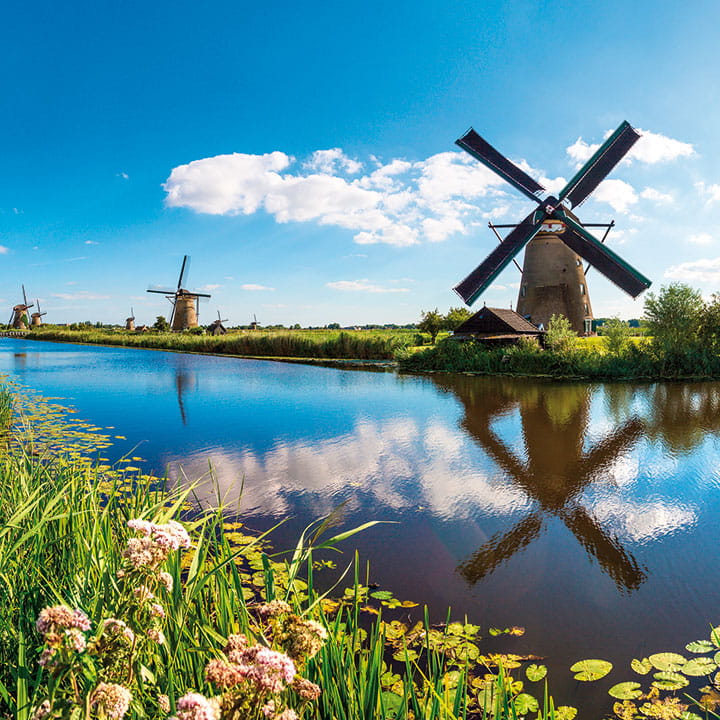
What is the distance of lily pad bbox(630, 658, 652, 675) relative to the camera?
2744 mm

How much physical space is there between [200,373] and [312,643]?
2022 cm

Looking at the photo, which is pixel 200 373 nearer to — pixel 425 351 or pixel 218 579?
pixel 425 351

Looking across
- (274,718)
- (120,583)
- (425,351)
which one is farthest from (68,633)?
(425,351)

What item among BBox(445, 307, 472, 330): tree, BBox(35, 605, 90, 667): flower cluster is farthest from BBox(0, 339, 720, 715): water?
BBox(445, 307, 472, 330): tree

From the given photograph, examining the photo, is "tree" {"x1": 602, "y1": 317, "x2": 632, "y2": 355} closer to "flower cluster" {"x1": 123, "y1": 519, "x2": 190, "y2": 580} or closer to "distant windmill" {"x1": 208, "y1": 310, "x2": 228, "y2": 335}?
"flower cluster" {"x1": 123, "y1": 519, "x2": 190, "y2": 580}

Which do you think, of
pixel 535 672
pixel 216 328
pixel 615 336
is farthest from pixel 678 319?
pixel 216 328

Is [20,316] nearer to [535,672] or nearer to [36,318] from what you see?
[36,318]

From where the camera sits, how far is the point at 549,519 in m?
5.09

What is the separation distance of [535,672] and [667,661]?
0.84m

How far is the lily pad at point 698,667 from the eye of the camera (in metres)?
2.71

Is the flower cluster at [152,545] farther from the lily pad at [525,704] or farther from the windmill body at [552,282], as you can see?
the windmill body at [552,282]

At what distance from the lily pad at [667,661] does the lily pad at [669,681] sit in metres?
0.05

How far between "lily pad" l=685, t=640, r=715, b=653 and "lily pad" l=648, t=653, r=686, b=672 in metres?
0.13

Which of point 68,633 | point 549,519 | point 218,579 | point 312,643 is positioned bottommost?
point 549,519
